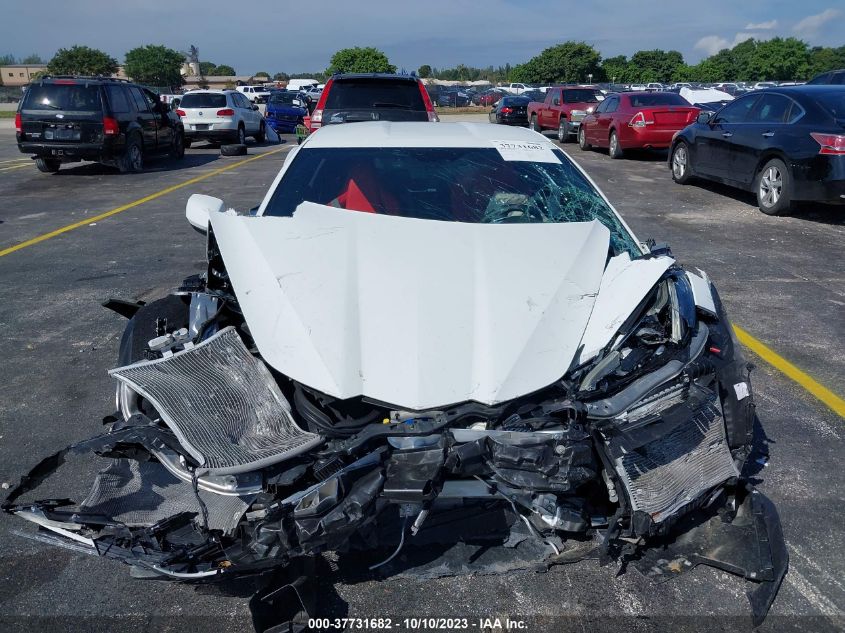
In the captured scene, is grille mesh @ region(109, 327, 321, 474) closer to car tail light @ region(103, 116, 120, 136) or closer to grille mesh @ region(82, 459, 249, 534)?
grille mesh @ region(82, 459, 249, 534)

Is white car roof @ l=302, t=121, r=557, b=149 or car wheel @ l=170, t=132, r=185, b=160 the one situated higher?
white car roof @ l=302, t=121, r=557, b=149

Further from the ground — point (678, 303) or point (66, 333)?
point (678, 303)

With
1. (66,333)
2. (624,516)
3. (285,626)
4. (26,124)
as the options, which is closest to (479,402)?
(624,516)

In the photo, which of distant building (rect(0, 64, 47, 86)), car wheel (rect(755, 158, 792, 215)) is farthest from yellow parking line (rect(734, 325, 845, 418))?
distant building (rect(0, 64, 47, 86))

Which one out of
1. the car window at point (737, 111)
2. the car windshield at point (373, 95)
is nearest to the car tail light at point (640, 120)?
the car window at point (737, 111)

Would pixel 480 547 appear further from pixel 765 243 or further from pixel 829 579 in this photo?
pixel 765 243

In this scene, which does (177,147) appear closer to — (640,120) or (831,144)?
(640,120)

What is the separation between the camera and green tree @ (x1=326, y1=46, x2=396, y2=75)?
2042 inches

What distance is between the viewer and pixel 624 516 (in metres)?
2.58

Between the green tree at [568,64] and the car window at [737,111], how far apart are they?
63.6m

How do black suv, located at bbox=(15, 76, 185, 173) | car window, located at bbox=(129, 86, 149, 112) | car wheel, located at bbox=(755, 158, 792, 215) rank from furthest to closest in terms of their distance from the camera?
car window, located at bbox=(129, 86, 149, 112) < black suv, located at bbox=(15, 76, 185, 173) < car wheel, located at bbox=(755, 158, 792, 215)

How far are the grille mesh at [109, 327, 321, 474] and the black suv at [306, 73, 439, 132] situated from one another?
26.3ft

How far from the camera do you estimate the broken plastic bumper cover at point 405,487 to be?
2.36 meters

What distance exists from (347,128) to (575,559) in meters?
3.17
